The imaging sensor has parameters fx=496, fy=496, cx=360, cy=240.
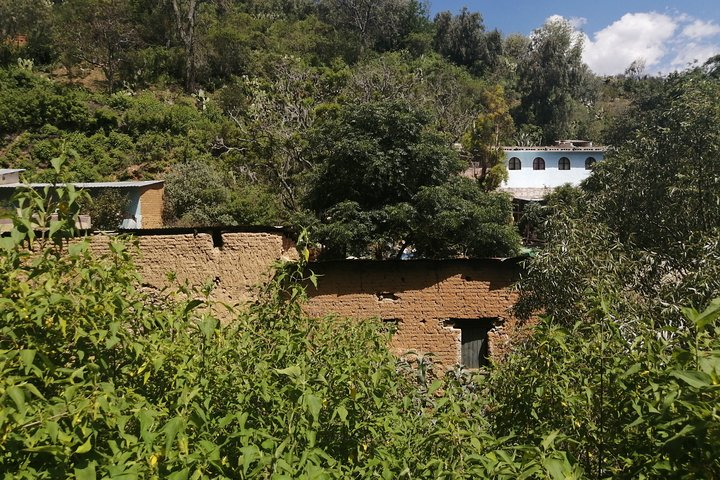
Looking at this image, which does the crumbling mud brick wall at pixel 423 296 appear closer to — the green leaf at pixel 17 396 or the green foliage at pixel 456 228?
the green foliage at pixel 456 228

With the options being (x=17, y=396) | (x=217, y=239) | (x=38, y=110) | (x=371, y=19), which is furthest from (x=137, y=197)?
(x=371, y=19)

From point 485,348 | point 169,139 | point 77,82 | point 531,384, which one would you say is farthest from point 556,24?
point 531,384

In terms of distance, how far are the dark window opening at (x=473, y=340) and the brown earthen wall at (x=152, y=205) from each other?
45.7 feet

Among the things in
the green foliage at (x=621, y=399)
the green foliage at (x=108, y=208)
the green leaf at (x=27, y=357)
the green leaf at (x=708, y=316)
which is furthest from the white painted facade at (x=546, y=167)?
the green leaf at (x=27, y=357)

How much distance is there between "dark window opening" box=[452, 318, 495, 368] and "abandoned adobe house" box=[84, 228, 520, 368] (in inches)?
1.1

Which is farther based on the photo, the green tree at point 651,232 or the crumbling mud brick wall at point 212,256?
the crumbling mud brick wall at point 212,256

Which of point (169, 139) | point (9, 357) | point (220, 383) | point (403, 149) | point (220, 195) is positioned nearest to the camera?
point (9, 357)

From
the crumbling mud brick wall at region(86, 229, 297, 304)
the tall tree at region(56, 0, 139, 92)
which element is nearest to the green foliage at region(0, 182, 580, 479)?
the crumbling mud brick wall at region(86, 229, 297, 304)

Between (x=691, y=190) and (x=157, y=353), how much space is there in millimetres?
5187

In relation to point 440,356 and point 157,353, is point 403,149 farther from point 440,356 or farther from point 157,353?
point 157,353

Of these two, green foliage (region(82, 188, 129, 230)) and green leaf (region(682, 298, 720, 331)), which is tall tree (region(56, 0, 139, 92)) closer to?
green foliage (region(82, 188, 129, 230))

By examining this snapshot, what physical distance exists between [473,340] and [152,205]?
14.7 metres

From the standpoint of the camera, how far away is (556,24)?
42.8 m

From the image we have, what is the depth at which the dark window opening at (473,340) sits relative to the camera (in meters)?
8.59
